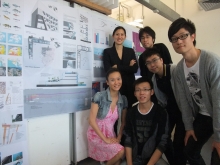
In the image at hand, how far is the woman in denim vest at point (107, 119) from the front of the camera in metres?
1.49

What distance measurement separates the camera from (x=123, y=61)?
1.85m

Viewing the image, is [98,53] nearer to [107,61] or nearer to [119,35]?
[107,61]

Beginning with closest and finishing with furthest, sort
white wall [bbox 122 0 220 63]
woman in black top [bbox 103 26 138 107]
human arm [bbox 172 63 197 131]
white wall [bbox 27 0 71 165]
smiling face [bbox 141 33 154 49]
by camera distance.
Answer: human arm [bbox 172 63 197 131]
white wall [bbox 27 0 71 165]
smiling face [bbox 141 33 154 49]
woman in black top [bbox 103 26 138 107]
white wall [bbox 122 0 220 63]

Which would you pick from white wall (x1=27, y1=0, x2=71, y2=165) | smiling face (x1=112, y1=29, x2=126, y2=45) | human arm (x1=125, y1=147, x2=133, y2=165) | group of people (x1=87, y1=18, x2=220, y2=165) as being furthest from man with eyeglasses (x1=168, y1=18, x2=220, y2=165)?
white wall (x1=27, y1=0, x2=71, y2=165)

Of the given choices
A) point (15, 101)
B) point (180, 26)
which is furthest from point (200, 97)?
point (15, 101)

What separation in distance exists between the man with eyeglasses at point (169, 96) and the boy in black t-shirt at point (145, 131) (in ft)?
0.28

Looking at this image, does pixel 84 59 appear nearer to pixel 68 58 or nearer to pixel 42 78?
pixel 68 58

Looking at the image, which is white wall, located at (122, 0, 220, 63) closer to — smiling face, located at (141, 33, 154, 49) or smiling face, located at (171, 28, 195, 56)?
smiling face, located at (141, 33, 154, 49)

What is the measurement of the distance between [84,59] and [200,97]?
48.1 inches

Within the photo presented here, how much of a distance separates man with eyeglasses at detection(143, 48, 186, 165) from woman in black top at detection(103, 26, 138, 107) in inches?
15.8

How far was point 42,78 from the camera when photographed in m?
1.48

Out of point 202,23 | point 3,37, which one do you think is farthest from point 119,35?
point 202,23

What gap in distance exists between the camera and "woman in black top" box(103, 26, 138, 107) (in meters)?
1.80

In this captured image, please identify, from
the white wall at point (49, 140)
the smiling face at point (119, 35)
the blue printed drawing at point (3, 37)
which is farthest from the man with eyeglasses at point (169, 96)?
the blue printed drawing at point (3, 37)
